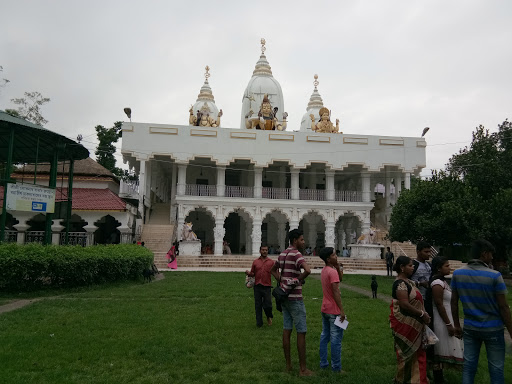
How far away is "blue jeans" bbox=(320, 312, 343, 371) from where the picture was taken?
17.6ft

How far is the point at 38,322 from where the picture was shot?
7953 mm

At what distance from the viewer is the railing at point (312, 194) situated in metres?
30.1

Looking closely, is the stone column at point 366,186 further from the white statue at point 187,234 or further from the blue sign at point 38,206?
the blue sign at point 38,206

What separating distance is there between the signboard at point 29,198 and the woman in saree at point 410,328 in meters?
12.3

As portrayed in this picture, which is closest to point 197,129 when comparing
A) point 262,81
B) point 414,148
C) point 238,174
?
point 238,174

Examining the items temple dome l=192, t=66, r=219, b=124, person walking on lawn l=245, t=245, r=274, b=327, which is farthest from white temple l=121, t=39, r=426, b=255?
person walking on lawn l=245, t=245, r=274, b=327

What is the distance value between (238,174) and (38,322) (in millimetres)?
27163

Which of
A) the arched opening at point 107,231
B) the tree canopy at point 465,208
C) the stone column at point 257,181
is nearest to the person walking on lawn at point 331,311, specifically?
the tree canopy at point 465,208

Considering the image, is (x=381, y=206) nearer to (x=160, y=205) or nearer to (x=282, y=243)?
(x=282, y=243)

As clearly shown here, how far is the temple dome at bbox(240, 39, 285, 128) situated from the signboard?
24.0 metres

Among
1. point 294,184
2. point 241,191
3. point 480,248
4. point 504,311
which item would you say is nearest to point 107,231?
point 241,191

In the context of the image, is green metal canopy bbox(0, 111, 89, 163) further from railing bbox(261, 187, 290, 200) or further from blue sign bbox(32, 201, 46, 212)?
railing bbox(261, 187, 290, 200)

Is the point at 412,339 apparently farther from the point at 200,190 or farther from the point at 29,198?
the point at 200,190

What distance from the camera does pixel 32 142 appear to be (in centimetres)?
1669
